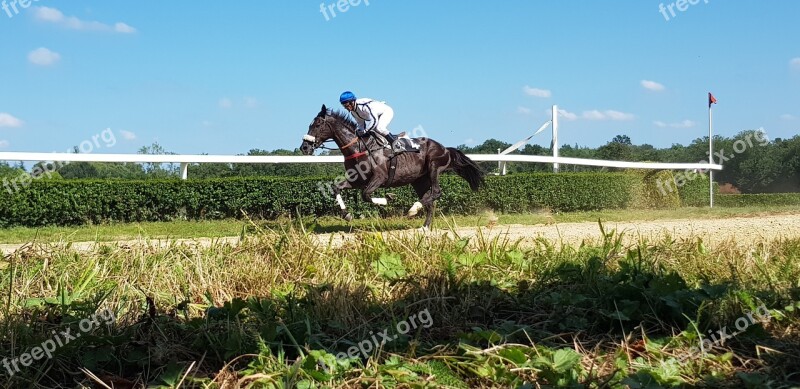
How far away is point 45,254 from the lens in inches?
181

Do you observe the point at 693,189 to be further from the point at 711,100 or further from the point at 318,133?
the point at 318,133

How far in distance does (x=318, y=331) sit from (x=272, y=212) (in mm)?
9478

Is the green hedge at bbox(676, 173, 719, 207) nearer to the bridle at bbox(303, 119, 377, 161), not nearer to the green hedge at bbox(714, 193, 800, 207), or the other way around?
the green hedge at bbox(714, 193, 800, 207)

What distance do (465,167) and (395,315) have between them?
307 inches


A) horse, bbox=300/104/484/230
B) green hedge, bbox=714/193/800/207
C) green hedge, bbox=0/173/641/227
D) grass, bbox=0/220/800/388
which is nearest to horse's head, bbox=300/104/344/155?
horse, bbox=300/104/484/230

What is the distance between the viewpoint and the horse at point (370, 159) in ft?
31.7

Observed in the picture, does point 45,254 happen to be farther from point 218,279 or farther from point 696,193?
point 696,193

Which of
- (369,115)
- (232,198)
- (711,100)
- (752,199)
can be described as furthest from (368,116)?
(752,199)

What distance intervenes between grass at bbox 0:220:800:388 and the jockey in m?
4.91

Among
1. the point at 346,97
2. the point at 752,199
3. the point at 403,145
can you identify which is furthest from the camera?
the point at 752,199

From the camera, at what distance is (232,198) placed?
12359 mm

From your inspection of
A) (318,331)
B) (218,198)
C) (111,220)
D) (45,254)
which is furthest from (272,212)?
(318,331)

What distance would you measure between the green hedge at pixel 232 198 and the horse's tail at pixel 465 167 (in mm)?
2687

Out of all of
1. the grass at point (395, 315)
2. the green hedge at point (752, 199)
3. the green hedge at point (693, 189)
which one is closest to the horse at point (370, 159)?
the grass at point (395, 315)
